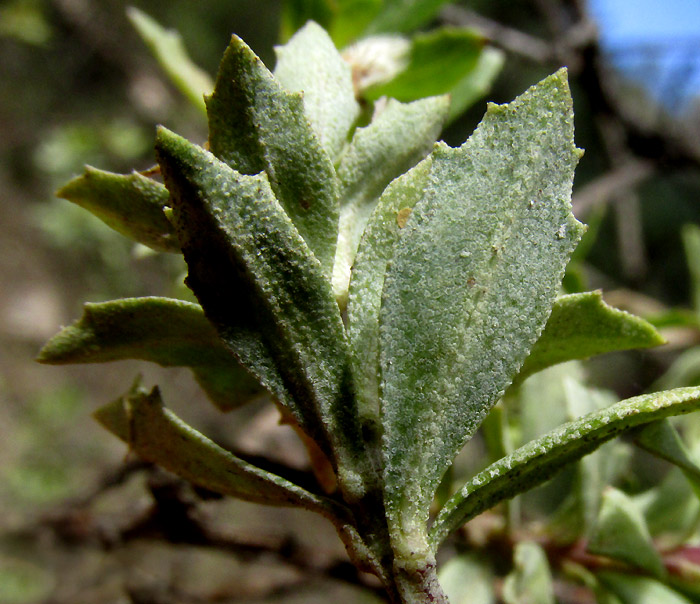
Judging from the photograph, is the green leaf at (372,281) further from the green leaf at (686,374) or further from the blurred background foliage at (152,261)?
the green leaf at (686,374)

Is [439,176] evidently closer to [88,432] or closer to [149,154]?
[149,154]

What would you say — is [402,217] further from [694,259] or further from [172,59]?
[694,259]

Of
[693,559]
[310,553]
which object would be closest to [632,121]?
[693,559]

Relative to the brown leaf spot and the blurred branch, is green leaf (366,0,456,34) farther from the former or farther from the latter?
the blurred branch

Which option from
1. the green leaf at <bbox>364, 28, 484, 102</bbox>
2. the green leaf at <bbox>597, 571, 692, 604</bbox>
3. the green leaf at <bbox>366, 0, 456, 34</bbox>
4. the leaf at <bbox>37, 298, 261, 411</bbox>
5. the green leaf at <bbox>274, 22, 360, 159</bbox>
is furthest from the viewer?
the green leaf at <bbox>366, 0, 456, 34</bbox>

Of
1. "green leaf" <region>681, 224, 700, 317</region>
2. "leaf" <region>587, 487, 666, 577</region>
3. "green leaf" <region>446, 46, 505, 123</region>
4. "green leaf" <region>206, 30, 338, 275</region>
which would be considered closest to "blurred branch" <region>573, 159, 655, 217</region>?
"green leaf" <region>681, 224, 700, 317</region>

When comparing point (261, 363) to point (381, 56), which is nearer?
point (261, 363)
